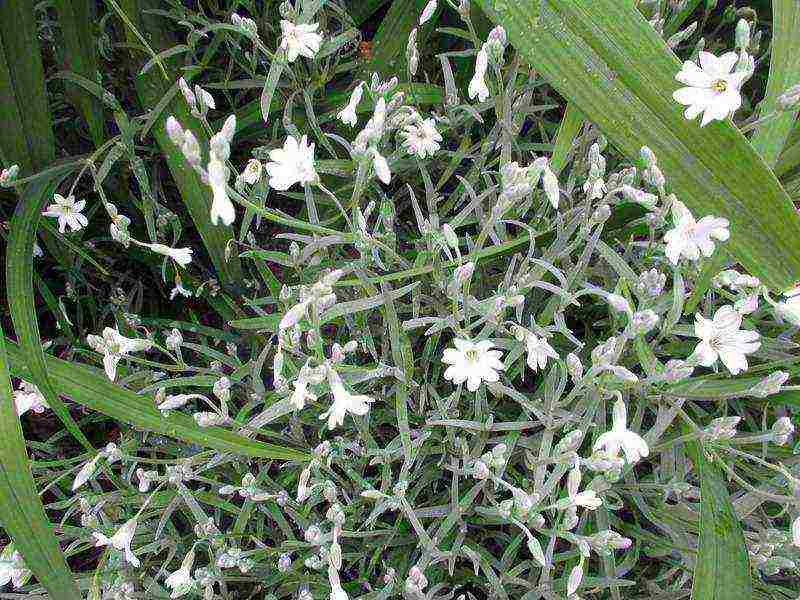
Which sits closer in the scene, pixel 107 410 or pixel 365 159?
pixel 365 159

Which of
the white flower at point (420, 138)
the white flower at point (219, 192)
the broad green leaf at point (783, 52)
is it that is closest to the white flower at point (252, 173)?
the white flower at point (219, 192)

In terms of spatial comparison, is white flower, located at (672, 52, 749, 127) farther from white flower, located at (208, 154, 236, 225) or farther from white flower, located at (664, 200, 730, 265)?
white flower, located at (208, 154, 236, 225)

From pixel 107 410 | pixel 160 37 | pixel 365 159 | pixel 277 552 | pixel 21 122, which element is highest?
pixel 365 159

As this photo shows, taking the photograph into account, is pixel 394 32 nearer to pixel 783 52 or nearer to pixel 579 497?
pixel 783 52

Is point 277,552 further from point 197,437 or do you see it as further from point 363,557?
point 197,437

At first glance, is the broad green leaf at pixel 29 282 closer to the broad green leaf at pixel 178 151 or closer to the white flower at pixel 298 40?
the broad green leaf at pixel 178 151

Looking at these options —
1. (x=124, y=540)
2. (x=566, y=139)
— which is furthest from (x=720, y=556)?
(x=124, y=540)

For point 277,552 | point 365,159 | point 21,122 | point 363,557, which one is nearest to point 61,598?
point 277,552
